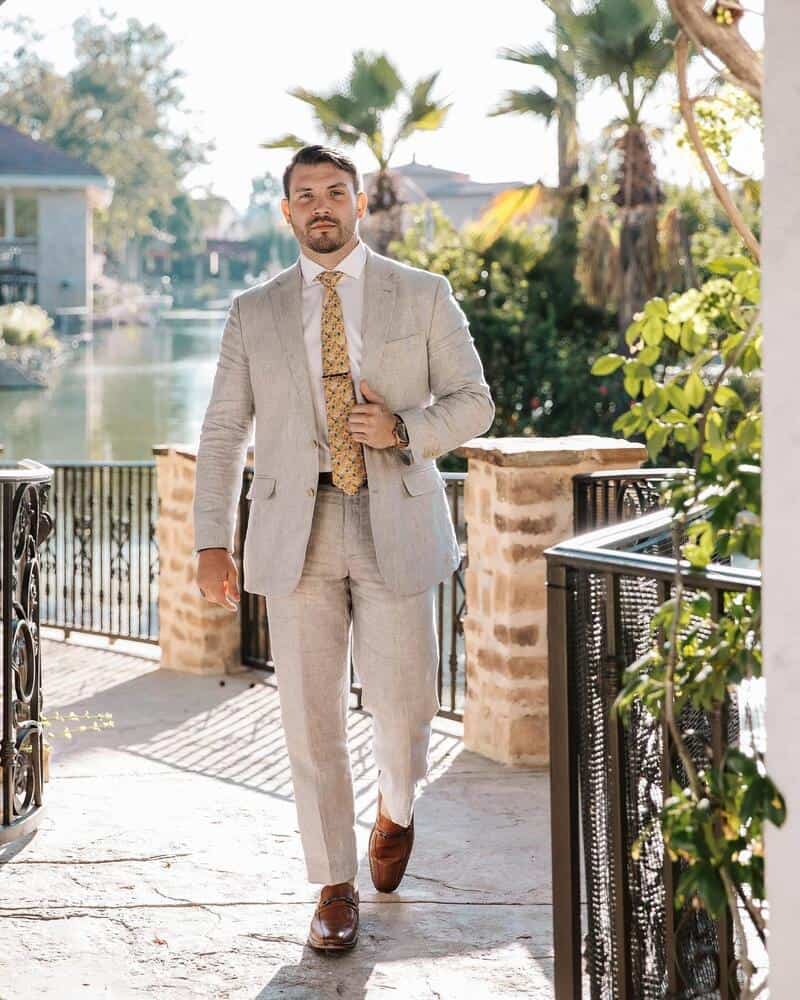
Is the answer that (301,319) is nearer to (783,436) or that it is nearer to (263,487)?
(263,487)

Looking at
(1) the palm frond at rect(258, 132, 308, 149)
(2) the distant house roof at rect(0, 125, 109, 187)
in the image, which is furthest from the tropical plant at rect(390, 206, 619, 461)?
(2) the distant house roof at rect(0, 125, 109, 187)

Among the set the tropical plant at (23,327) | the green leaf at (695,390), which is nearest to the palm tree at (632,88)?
the green leaf at (695,390)

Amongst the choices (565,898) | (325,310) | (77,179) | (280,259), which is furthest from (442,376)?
(280,259)

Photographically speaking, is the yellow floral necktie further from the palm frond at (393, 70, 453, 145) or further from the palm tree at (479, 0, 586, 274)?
the palm frond at (393, 70, 453, 145)

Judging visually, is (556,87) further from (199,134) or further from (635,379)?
(199,134)

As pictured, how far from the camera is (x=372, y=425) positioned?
367cm

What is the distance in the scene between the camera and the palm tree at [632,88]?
→ 58.2 ft

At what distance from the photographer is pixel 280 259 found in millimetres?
104125

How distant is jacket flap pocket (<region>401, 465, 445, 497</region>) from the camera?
382 cm

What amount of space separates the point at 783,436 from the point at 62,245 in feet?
173

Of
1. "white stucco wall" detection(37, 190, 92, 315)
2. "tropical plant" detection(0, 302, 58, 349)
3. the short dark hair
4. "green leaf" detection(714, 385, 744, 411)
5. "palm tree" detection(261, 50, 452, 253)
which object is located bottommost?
"green leaf" detection(714, 385, 744, 411)

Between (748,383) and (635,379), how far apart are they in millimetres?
627

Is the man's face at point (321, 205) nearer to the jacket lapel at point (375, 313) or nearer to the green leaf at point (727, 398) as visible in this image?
the jacket lapel at point (375, 313)

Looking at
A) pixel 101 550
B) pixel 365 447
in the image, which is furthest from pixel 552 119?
pixel 365 447
